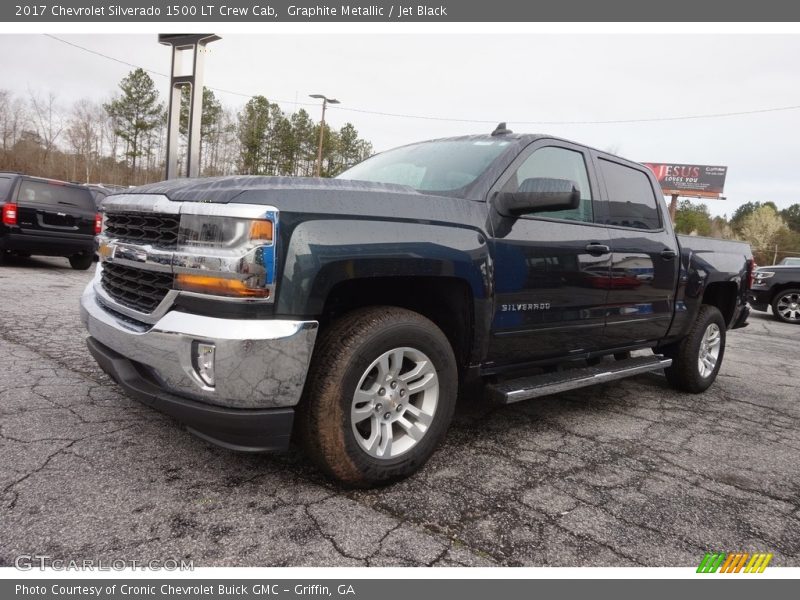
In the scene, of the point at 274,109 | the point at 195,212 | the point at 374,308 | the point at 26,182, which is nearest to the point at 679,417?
the point at 374,308

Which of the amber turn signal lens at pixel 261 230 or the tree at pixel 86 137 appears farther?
the tree at pixel 86 137

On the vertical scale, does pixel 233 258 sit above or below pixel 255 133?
below

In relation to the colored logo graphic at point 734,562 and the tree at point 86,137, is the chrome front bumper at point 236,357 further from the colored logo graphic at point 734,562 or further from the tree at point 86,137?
the tree at point 86,137

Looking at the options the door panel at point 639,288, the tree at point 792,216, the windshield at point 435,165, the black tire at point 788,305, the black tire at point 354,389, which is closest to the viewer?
the black tire at point 354,389

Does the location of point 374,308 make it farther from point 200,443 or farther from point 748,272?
point 748,272


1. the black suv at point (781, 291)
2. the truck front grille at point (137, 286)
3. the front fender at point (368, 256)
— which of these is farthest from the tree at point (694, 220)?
the truck front grille at point (137, 286)

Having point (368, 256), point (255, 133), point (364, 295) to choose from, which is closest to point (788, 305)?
point (364, 295)

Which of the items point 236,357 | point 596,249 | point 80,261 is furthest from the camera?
point 80,261

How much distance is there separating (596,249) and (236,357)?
2.35m

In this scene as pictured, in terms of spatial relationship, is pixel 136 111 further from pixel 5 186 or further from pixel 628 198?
pixel 628 198

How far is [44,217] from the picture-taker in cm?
947

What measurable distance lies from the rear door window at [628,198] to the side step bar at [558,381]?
1.00 meters

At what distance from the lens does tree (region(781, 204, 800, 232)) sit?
92312 mm

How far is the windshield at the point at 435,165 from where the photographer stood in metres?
3.04
